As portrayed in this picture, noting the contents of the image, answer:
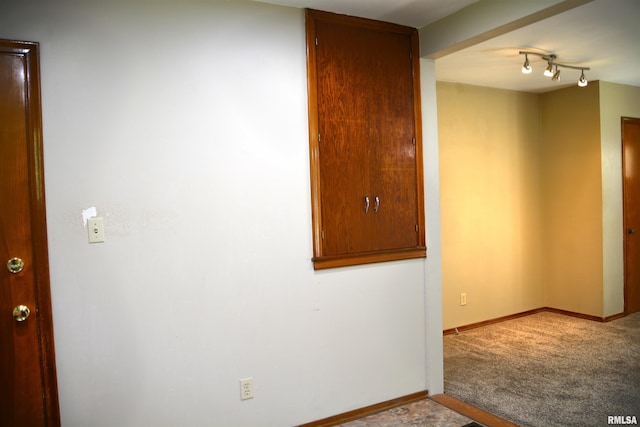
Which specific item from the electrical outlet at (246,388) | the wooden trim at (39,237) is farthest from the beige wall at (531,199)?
the wooden trim at (39,237)

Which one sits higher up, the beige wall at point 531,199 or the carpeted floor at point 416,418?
the beige wall at point 531,199

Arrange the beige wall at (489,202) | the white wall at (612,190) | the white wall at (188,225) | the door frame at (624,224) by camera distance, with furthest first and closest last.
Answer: the door frame at (624,224) < the white wall at (612,190) < the beige wall at (489,202) < the white wall at (188,225)

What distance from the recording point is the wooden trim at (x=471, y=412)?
2564mm

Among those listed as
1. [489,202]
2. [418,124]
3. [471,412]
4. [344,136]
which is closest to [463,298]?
[489,202]

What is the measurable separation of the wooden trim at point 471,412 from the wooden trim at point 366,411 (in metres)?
0.12

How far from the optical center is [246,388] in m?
2.36

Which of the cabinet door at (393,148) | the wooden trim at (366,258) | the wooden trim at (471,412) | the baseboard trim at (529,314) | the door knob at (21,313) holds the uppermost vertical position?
the cabinet door at (393,148)

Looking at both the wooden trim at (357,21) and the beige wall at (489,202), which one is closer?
the wooden trim at (357,21)

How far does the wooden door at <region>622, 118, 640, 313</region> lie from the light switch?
494 centimetres

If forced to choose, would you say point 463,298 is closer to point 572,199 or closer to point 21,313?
point 572,199

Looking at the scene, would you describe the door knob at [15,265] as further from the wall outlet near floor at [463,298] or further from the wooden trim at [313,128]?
the wall outlet near floor at [463,298]

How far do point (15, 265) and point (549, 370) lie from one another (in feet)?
11.4

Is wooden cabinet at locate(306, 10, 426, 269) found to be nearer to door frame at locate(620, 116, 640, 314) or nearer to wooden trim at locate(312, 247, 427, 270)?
wooden trim at locate(312, 247, 427, 270)

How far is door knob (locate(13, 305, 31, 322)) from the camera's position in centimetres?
189
